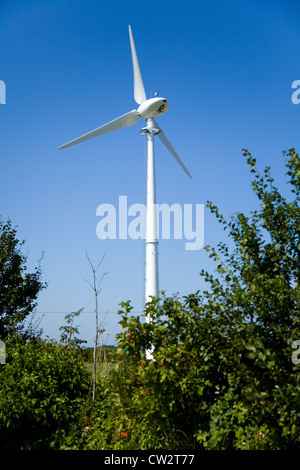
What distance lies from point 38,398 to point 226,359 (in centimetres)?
313

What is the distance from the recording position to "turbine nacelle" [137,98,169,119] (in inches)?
559

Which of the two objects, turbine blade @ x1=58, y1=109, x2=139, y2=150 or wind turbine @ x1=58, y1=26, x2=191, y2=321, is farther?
turbine blade @ x1=58, y1=109, x2=139, y2=150

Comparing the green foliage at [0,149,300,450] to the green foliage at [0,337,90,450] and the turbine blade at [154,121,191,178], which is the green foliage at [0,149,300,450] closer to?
the green foliage at [0,337,90,450]

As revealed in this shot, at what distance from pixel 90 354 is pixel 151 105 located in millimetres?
9010

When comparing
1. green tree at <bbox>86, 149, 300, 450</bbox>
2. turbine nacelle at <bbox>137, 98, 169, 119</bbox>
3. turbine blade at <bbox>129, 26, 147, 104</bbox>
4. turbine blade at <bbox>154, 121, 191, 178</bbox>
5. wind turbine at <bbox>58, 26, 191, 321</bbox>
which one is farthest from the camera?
turbine blade at <bbox>129, 26, 147, 104</bbox>

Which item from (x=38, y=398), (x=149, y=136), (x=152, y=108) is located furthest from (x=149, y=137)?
(x=38, y=398)

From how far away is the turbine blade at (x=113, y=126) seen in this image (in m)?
13.2

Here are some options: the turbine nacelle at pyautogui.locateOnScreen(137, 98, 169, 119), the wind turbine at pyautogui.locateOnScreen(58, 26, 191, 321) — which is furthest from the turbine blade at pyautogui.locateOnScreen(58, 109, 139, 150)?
the turbine nacelle at pyautogui.locateOnScreen(137, 98, 169, 119)

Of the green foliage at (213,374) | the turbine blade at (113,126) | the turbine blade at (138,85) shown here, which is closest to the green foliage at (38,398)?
the green foliage at (213,374)

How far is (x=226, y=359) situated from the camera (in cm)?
414

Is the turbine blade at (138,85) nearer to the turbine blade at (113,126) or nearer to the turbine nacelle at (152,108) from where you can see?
the turbine nacelle at (152,108)

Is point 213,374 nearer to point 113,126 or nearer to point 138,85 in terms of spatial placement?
point 113,126

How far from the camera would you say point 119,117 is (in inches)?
546

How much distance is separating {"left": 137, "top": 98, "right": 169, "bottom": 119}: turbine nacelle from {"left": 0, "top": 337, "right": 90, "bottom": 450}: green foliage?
986cm
